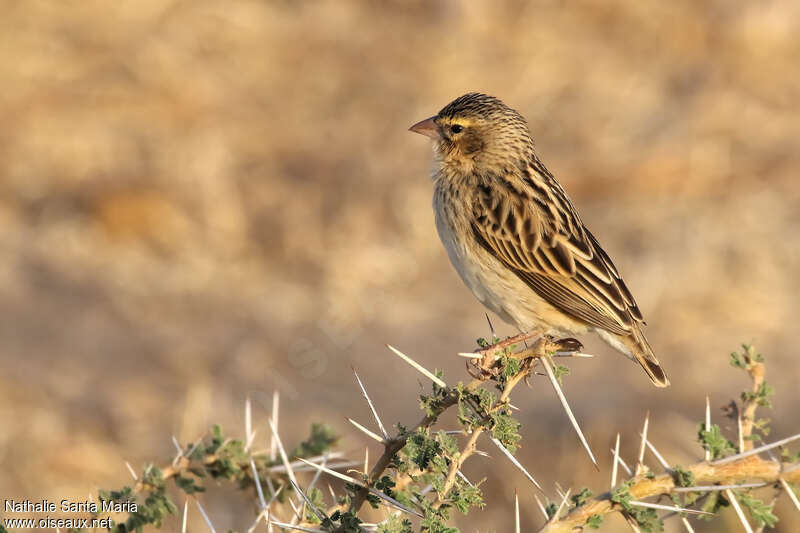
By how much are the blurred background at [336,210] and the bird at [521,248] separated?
2034mm

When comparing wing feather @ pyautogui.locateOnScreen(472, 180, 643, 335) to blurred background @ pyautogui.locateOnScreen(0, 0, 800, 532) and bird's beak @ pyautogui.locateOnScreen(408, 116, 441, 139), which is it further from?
blurred background @ pyautogui.locateOnScreen(0, 0, 800, 532)

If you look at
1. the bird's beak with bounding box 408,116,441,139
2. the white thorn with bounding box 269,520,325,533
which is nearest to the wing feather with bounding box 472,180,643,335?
the bird's beak with bounding box 408,116,441,139

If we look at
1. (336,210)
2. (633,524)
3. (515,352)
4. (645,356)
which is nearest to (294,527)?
(633,524)

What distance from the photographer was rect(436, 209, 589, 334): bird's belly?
5.07 metres

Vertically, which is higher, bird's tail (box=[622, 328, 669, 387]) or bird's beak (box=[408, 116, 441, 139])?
bird's beak (box=[408, 116, 441, 139])

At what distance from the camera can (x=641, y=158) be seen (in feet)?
41.1

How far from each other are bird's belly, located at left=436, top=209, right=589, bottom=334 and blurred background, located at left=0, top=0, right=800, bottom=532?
7.05 ft

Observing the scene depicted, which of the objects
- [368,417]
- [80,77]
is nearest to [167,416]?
[368,417]

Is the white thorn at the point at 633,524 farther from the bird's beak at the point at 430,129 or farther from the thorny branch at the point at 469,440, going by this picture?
the bird's beak at the point at 430,129

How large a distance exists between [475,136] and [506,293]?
1074 millimetres

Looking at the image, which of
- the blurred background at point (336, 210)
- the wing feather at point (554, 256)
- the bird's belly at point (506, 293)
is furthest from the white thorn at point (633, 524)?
the blurred background at point (336, 210)

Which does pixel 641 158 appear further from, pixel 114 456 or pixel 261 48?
pixel 114 456

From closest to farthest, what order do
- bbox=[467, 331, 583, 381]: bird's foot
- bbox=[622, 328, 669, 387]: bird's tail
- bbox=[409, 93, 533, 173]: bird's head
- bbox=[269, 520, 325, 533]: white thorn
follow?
bbox=[269, 520, 325, 533]: white thorn
bbox=[467, 331, 583, 381]: bird's foot
bbox=[622, 328, 669, 387]: bird's tail
bbox=[409, 93, 533, 173]: bird's head

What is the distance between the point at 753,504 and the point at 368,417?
5695mm
